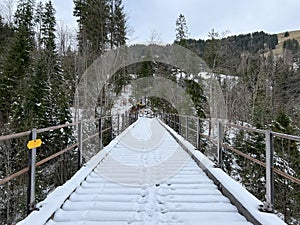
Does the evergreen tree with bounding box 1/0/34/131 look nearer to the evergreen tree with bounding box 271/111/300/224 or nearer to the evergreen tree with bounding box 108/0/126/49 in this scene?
the evergreen tree with bounding box 108/0/126/49

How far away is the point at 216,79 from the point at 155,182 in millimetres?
17981

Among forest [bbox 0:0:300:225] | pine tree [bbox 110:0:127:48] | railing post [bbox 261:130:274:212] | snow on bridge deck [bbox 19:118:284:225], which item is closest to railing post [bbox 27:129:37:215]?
snow on bridge deck [bbox 19:118:284:225]

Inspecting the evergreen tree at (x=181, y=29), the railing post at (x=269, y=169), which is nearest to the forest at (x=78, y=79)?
the evergreen tree at (x=181, y=29)

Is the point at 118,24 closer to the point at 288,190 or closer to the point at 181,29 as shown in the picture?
the point at 181,29

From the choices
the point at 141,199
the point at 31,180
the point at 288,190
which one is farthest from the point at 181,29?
the point at 31,180

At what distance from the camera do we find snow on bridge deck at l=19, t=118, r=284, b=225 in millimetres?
2018

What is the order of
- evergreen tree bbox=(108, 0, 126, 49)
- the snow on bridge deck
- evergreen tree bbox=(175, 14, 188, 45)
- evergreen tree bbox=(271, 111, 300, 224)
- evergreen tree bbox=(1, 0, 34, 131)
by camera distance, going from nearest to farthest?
the snow on bridge deck < evergreen tree bbox=(271, 111, 300, 224) < evergreen tree bbox=(1, 0, 34, 131) < evergreen tree bbox=(108, 0, 126, 49) < evergreen tree bbox=(175, 14, 188, 45)

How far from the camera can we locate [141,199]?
2510 millimetres

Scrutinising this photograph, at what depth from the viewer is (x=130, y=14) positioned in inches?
711

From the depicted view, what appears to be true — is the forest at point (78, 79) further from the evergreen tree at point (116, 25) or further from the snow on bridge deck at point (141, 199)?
the snow on bridge deck at point (141, 199)

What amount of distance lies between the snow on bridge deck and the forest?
7.80 metres

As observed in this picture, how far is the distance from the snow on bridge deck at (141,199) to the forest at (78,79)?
780cm

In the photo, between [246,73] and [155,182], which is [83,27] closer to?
[246,73]

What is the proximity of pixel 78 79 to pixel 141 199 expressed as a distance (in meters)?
13.8
